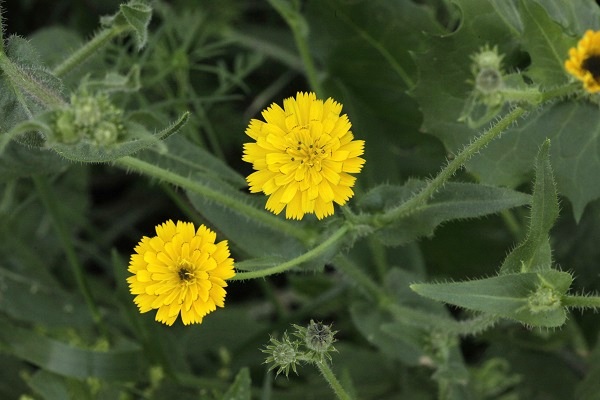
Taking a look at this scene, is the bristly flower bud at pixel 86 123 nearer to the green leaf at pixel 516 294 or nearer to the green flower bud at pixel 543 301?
the green leaf at pixel 516 294

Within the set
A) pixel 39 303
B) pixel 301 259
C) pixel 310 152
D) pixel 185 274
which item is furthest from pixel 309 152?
pixel 39 303

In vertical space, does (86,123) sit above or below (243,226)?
below

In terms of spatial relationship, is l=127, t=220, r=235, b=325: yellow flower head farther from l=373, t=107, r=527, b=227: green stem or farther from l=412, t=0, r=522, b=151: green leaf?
l=412, t=0, r=522, b=151: green leaf

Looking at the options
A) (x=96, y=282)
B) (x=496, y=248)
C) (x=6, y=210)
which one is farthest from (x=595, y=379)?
(x=6, y=210)

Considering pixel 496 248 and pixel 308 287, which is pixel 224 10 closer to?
pixel 308 287

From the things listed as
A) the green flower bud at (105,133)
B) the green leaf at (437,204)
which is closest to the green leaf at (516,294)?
the green leaf at (437,204)

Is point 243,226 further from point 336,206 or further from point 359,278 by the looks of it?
point 359,278
